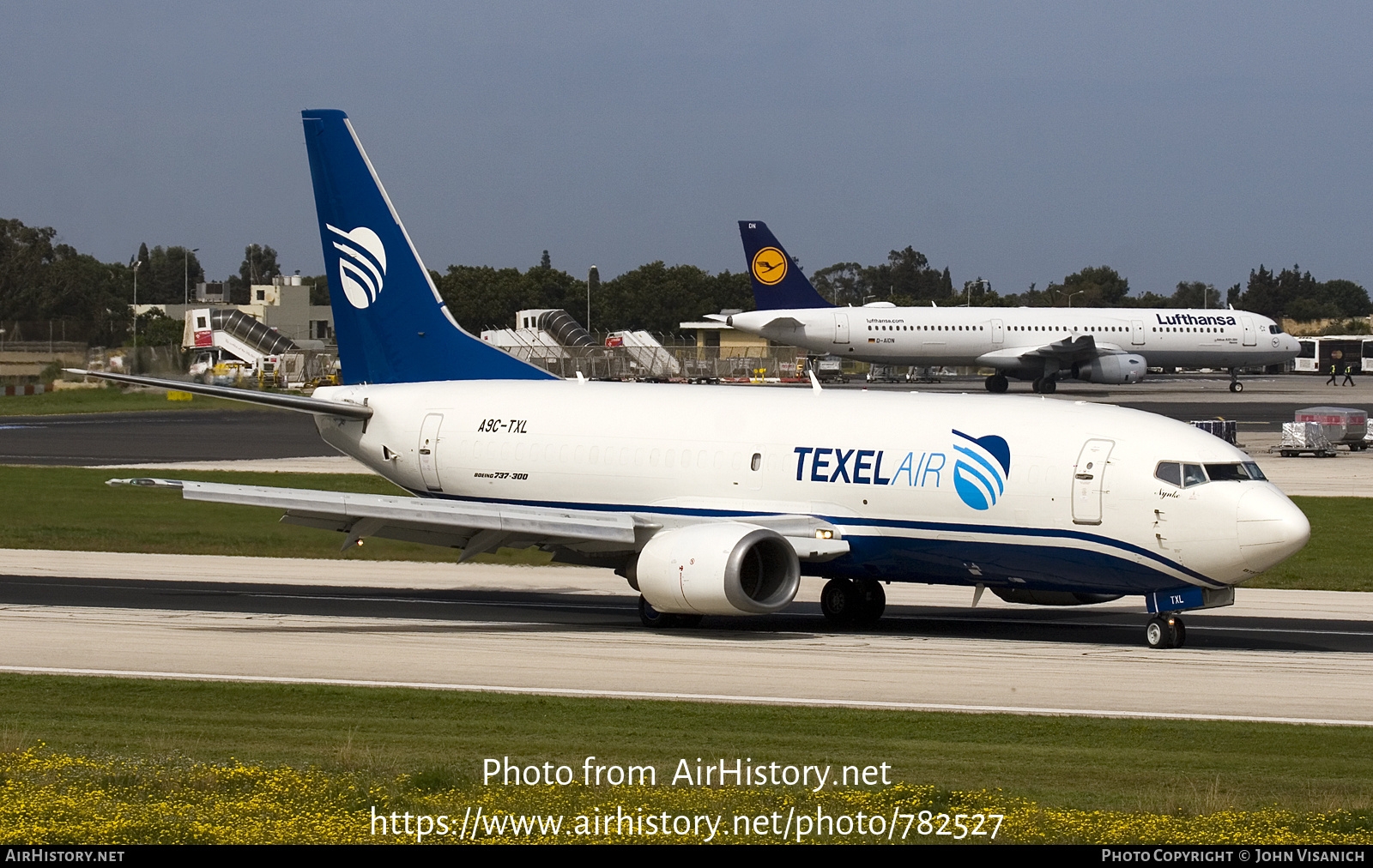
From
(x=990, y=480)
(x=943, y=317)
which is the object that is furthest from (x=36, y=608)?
(x=943, y=317)

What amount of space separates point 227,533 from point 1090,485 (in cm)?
2472

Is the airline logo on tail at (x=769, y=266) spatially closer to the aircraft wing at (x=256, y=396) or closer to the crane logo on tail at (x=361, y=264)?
the crane logo on tail at (x=361, y=264)

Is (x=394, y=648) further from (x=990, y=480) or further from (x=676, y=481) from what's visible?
(x=990, y=480)

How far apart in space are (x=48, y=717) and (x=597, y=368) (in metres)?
113

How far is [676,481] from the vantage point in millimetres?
30078

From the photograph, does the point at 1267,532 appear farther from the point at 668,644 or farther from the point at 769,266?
the point at 769,266

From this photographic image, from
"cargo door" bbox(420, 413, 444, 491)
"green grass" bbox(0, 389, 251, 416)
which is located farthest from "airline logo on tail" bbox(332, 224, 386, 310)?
"green grass" bbox(0, 389, 251, 416)

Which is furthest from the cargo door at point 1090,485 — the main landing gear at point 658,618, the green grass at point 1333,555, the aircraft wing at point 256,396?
the aircraft wing at point 256,396

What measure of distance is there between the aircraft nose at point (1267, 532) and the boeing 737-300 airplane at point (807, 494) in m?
0.03

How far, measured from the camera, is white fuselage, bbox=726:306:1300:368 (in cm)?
10519

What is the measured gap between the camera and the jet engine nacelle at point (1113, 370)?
336 feet

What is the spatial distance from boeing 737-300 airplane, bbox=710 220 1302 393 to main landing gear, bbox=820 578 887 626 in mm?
74636

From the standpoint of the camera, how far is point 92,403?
108 m

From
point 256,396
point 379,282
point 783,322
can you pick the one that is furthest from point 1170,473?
point 783,322
